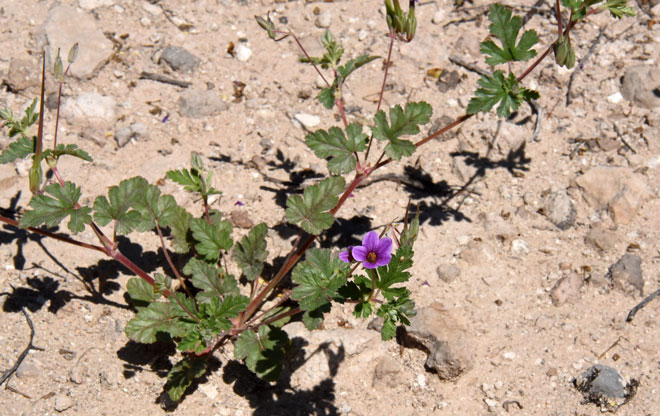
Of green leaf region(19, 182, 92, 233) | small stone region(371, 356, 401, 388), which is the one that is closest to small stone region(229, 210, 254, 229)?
green leaf region(19, 182, 92, 233)

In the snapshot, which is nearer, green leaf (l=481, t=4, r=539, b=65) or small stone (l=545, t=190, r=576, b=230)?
green leaf (l=481, t=4, r=539, b=65)

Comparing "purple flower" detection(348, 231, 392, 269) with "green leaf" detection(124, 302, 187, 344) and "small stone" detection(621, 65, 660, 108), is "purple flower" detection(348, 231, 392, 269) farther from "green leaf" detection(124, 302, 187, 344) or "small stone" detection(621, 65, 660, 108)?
"small stone" detection(621, 65, 660, 108)

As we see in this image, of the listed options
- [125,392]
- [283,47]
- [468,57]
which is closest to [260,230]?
[125,392]

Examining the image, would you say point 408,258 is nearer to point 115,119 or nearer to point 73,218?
point 73,218

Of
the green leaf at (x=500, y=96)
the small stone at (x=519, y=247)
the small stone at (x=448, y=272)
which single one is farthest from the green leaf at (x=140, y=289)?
the small stone at (x=519, y=247)

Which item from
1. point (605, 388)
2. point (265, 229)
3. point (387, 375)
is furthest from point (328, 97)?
point (605, 388)

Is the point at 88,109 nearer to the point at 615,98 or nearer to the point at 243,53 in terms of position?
the point at 243,53

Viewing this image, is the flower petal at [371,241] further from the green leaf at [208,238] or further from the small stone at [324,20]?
the small stone at [324,20]
